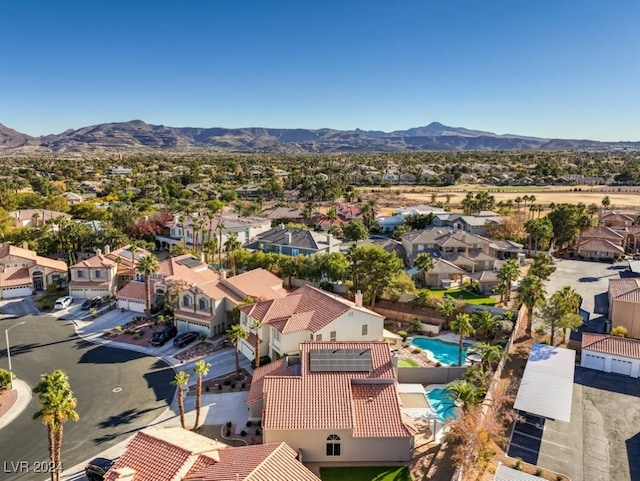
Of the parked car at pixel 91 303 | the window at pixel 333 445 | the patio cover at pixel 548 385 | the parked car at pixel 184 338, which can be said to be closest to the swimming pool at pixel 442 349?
the patio cover at pixel 548 385

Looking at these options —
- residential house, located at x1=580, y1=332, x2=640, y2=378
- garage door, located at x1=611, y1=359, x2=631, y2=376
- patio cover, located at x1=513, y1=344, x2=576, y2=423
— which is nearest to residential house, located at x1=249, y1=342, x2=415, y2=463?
patio cover, located at x1=513, y1=344, x2=576, y2=423

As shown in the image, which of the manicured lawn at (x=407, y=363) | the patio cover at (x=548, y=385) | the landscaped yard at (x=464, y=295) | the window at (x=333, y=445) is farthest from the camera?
the landscaped yard at (x=464, y=295)

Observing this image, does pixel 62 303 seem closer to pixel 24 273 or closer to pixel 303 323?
pixel 24 273

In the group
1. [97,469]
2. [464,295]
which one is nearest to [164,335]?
[97,469]

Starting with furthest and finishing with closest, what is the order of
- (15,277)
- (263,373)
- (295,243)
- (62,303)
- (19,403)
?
(295,243) < (15,277) < (62,303) < (19,403) < (263,373)

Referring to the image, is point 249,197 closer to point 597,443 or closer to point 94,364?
point 94,364

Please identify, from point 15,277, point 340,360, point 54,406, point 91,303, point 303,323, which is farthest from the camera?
point 15,277

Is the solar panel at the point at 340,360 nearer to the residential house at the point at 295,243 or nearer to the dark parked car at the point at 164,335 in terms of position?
the dark parked car at the point at 164,335
